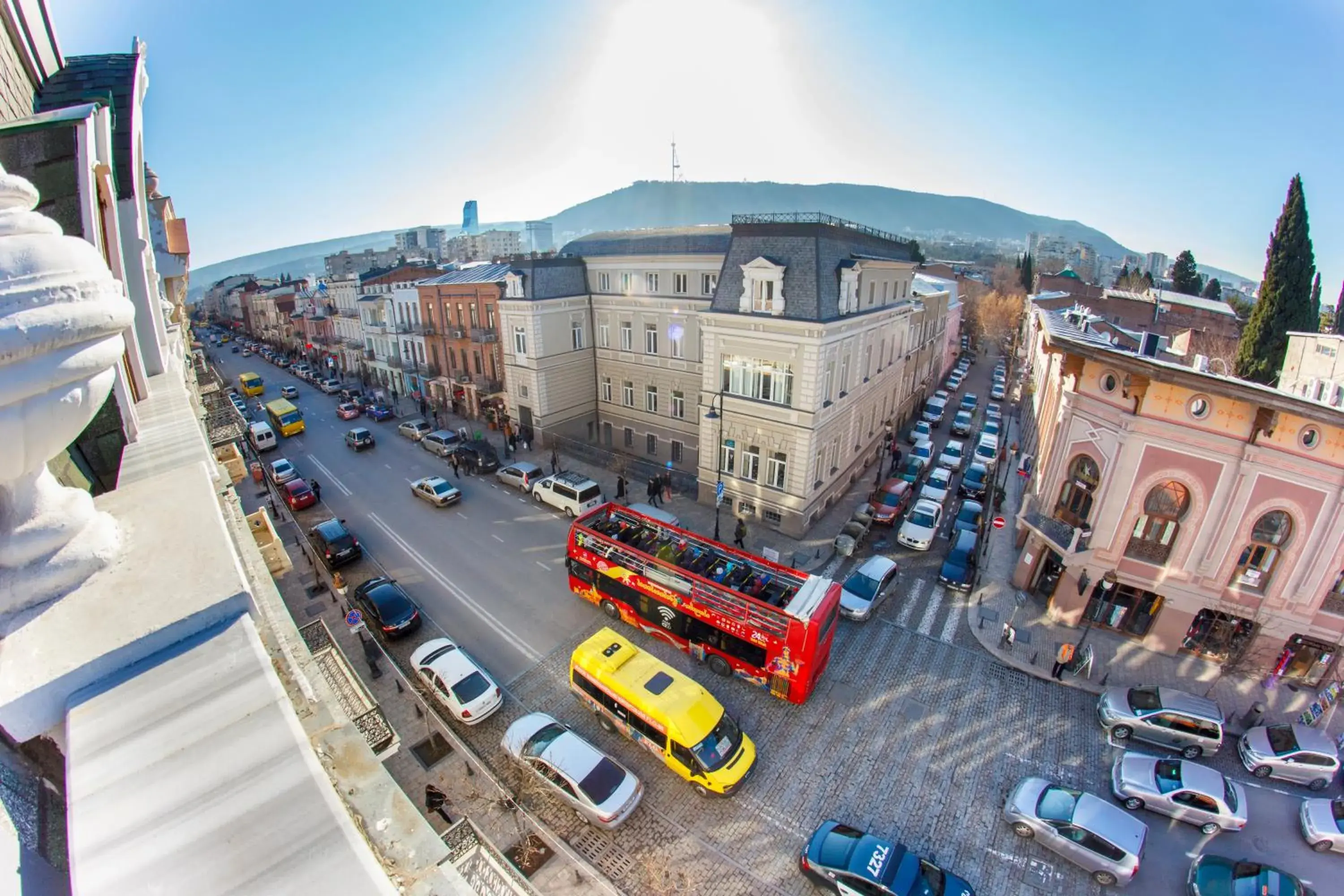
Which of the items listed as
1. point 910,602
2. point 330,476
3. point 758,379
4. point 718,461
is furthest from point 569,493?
point 330,476

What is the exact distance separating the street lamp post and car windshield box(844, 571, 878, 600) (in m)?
5.65

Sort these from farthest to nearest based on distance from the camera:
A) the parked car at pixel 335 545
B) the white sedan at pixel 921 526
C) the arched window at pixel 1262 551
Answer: the white sedan at pixel 921 526, the parked car at pixel 335 545, the arched window at pixel 1262 551

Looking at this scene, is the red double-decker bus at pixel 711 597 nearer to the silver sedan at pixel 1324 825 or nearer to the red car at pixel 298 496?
the silver sedan at pixel 1324 825

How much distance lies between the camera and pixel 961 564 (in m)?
22.8

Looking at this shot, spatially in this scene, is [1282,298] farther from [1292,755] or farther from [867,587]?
[867,587]

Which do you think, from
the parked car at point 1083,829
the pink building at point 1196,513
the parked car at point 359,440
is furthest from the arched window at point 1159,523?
the parked car at point 359,440

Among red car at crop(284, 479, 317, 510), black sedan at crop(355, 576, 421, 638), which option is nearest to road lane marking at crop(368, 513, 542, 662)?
black sedan at crop(355, 576, 421, 638)

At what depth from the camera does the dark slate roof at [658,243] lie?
1168 inches

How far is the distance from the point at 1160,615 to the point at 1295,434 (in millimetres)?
6770

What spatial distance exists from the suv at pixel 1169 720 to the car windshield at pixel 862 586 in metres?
7.06

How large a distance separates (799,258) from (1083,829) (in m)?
19.5

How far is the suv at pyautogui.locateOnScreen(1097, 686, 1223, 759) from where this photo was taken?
1536 cm

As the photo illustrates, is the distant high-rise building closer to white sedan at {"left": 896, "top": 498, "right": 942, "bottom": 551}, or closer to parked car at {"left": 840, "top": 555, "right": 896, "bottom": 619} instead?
white sedan at {"left": 896, "top": 498, "right": 942, "bottom": 551}

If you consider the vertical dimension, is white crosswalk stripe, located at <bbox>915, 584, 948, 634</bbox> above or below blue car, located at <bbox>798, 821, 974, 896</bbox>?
below
